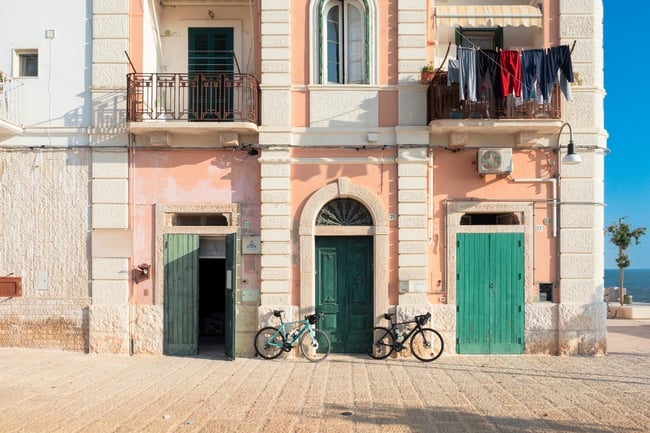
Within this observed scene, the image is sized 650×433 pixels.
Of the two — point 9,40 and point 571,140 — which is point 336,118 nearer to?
point 571,140

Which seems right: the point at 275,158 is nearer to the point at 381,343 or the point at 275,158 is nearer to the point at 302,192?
the point at 302,192

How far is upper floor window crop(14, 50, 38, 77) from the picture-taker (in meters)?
12.3

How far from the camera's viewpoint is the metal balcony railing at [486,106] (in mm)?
11648

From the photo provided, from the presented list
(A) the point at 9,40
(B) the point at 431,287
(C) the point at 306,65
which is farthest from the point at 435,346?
(A) the point at 9,40

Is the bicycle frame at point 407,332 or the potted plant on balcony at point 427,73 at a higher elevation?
the potted plant on balcony at point 427,73

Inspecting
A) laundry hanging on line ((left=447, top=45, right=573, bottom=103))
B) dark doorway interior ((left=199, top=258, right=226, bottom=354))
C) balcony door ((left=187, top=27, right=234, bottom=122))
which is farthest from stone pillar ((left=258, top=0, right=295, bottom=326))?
dark doorway interior ((left=199, top=258, right=226, bottom=354))

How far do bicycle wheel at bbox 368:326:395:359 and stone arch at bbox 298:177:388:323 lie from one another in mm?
250

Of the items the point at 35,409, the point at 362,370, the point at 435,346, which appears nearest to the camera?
the point at 35,409

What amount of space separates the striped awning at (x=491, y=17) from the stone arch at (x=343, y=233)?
377cm

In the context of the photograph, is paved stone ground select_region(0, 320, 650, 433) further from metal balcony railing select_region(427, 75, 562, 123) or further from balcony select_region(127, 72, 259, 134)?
metal balcony railing select_region(427, 75, 562, 123)

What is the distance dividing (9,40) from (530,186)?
1105 centimetres

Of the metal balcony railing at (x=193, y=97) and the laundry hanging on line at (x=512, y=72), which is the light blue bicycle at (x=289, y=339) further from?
the laundry hanging on line at (x=512, y=72)

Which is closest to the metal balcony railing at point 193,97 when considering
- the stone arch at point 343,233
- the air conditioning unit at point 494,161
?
the stone arch at point 343,233

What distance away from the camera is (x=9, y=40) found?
1220cm
